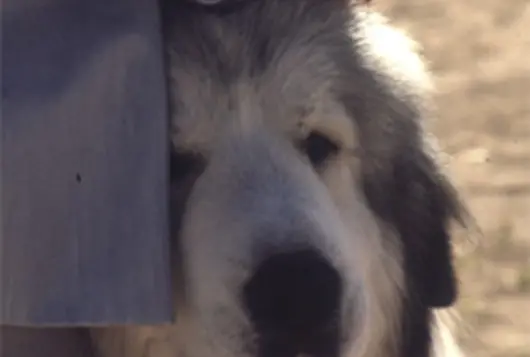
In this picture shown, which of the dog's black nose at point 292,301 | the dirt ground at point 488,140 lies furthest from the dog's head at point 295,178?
the dirt ground at point 488,140

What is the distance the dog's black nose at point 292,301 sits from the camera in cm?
192

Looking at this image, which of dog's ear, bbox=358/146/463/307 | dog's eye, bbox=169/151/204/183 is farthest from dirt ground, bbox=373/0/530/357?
dog's eye, bbox=169/151/204/183

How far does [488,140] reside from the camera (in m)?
5.19

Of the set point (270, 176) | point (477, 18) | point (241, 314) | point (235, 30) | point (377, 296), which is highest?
point (235, 30)

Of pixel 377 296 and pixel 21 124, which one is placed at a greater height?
pixel 21 124

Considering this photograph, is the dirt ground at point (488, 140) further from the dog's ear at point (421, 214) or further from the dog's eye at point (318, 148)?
the dog's eye at point (318, 148)

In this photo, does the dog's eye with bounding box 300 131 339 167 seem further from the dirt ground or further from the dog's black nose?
the dirt ground

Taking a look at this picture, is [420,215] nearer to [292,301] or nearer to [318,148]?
[318,148]

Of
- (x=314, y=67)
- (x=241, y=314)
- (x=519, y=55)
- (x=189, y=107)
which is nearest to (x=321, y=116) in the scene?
(x=314, y=67)

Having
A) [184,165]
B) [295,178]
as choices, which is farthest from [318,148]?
[184,165]

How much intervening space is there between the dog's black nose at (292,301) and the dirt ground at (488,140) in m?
0.77

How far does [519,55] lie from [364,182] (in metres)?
3.89

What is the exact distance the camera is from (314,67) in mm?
2143

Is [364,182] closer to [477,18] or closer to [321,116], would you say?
[321,116]
